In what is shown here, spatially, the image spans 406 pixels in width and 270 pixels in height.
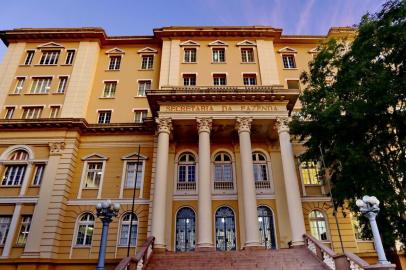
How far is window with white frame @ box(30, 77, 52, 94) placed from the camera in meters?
24.4

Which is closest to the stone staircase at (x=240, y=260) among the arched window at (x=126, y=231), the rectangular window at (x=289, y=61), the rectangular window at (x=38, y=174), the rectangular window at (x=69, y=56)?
the arched window at (x=126, y=231)

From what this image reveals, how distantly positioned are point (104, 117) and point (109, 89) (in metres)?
2.89

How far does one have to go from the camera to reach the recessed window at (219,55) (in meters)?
25.6

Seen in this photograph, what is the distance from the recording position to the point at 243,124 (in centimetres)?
1955

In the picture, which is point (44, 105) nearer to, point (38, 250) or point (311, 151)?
point (38, 250)

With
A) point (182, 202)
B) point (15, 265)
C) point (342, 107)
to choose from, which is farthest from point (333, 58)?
point (15, 265)

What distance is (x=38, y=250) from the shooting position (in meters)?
17.6

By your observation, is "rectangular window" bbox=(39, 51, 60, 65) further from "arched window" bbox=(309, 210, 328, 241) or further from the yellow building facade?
"arched window" bbox=(309, 210, 328, 241)

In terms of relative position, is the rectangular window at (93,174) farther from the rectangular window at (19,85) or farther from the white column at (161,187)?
the rectangular window at (19,85)

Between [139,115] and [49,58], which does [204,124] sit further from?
[49,58]

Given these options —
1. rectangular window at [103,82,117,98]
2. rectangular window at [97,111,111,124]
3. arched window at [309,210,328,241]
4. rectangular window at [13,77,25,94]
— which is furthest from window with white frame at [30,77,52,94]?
arched window at [309,210,328,241]

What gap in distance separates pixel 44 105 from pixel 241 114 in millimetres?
15964

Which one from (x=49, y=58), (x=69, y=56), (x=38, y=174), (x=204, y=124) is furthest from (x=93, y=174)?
(x=49, y=58)

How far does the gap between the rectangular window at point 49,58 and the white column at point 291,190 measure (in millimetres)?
20375
